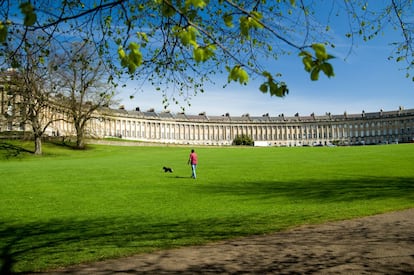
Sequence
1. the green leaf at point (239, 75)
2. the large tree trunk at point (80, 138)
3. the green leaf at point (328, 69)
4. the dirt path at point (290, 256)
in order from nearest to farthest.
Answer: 1. the green leaf at point (328, 69)
2. the green leaf at point (239, 75)
3. the dirt path at point (290, 256)
4. the large tree trunk at point (80, 138)

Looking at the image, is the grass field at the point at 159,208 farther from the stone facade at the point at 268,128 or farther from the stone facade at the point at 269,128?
the stone facade at the point at 269,128

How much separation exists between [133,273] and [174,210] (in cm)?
752

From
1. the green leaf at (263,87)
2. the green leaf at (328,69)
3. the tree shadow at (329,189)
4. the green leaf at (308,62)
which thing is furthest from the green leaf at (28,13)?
the tree shadow at (329,189)

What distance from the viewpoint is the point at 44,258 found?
8.74 meters

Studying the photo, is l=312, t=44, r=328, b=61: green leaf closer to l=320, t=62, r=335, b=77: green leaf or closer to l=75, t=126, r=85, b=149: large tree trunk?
l=320, t=62, r=335, b=77: green leaf

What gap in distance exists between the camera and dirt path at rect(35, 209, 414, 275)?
7504mm

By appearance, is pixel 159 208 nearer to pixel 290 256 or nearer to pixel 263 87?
pixel 290 256

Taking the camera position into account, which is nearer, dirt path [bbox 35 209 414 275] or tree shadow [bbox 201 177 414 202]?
dirt path [bbox 35 209 414 275]

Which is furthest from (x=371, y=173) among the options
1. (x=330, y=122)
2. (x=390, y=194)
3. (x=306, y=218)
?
(x=330, y=122)

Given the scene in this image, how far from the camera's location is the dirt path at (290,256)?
24.6ft

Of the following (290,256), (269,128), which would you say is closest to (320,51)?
(290,256)

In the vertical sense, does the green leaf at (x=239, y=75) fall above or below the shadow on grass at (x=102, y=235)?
above

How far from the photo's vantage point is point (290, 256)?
8.36 metres

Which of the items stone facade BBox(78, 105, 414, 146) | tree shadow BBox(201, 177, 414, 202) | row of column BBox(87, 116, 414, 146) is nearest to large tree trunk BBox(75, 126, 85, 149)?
tree shadow BBox(201, 177, 414, 202)
